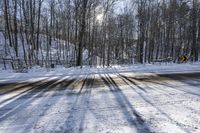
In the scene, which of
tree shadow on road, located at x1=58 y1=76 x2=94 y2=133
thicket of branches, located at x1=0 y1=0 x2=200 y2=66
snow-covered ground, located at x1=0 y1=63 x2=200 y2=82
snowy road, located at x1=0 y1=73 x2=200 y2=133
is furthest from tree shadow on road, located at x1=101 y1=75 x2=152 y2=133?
thicket of branches, located at x1=0 y1=0 x2=200 y2=66

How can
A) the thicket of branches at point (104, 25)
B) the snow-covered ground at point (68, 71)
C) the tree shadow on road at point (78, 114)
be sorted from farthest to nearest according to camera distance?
the thicket of branches at point (104, 25) < the snow-covered ground at point (68, 71) < the tree shadow on road at point (78, 114)

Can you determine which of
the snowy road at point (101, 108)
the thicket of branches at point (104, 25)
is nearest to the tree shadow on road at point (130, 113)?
the snowy road at point (101, 108)

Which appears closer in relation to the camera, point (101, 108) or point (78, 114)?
point (78, 114)

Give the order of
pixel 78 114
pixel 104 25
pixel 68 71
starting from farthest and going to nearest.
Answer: pixel 104 25, pixel 68 71, pixel 78 114

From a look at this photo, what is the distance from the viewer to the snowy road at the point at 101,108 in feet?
18.1

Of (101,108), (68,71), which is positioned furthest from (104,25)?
(101,108)

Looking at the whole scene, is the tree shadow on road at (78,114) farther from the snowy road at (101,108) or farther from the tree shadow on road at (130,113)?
the tree shadow on road at (130,113)

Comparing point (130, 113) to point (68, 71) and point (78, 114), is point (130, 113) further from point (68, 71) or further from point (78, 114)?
point (68, 71)

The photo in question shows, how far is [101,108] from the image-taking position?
6945 millimetres

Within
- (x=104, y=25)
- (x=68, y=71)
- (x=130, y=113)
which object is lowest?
(x=130, y=113)

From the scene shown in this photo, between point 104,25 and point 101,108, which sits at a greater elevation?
point 104,25

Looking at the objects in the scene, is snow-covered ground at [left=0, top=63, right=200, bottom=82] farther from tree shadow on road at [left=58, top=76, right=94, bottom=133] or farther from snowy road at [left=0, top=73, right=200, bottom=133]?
tree shadow on road at [left=58, top=76, right=94, bottom=133]

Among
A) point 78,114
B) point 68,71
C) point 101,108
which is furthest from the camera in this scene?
point 68,71

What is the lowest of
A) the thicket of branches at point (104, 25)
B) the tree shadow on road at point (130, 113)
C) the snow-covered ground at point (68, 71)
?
the tree shadow on road at point (130, 113)
